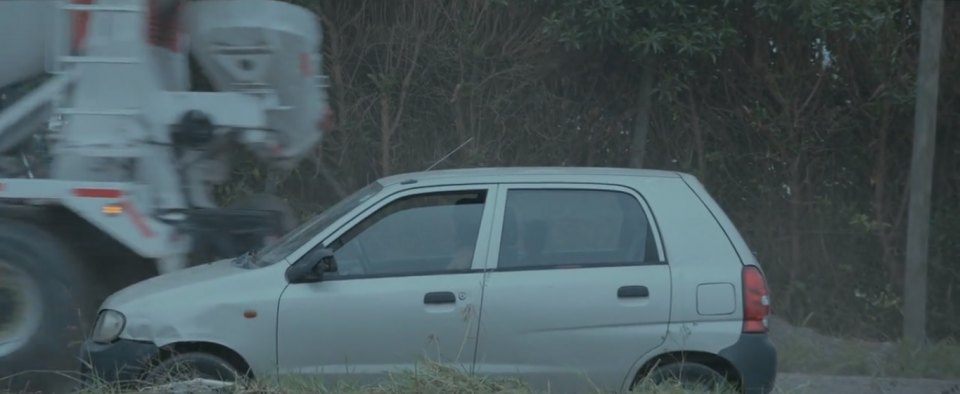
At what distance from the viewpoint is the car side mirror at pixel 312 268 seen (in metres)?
6.38

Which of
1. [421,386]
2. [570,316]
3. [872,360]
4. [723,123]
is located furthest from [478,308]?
[723,123]

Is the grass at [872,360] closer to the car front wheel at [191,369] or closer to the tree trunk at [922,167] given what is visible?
the tree trunk at [922,167]

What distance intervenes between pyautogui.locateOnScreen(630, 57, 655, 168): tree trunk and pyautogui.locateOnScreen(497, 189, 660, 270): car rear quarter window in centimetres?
440

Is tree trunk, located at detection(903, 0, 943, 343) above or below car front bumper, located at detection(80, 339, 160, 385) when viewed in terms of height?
above

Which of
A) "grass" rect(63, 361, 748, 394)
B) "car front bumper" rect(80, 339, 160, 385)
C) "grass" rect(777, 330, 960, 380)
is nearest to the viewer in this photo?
"grass" rect(63, 361, 748, 394)

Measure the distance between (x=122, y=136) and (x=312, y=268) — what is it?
154 centimetres

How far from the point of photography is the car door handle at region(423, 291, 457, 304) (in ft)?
21.0

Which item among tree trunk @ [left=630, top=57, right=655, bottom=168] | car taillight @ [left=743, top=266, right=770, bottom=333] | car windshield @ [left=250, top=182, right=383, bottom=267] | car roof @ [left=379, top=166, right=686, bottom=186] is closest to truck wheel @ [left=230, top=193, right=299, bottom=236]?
car windshield @ [left=250, top=182, right=383, bottom=267]

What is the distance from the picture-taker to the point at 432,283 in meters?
6.44

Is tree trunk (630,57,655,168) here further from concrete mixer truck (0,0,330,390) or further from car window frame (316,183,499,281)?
car window frame (316,183,499,281)

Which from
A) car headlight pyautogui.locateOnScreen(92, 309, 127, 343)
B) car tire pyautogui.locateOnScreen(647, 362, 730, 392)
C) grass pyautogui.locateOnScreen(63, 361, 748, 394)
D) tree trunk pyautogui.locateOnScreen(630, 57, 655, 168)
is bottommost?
car tire pyautogui.locateOnScreen(647, 362, 730, 392)

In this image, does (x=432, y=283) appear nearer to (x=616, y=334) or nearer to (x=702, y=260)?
(x=616, y=334)

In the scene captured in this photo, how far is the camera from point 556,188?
6770mm

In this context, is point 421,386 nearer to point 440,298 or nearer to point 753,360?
point 440,298
